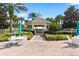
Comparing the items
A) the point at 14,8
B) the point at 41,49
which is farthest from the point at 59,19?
the point at 14,8

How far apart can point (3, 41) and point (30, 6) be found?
1079 mm

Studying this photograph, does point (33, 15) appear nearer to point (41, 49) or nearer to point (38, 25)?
point (38, 25)

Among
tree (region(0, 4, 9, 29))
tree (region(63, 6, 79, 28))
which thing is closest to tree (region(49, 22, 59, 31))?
tree (region(63, 6, 79, 28))

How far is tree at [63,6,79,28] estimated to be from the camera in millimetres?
4388

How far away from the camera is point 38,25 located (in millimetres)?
4793

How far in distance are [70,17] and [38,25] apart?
86cm

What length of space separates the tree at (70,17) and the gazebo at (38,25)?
45 cm

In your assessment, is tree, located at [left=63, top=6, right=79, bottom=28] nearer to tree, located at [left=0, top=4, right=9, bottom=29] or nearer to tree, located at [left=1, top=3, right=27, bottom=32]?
tree, located at [left=1, top=3, right=27, bottom=32]

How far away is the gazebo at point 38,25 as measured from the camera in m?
4.60

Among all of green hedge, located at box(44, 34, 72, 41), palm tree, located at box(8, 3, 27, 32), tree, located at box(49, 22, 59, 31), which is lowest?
green hedge, located at box(44, 34, 72, 41)

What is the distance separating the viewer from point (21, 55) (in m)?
4.32

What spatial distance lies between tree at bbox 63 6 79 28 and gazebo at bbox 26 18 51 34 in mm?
451

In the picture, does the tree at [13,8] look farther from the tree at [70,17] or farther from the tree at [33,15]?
the tree at [70,17]

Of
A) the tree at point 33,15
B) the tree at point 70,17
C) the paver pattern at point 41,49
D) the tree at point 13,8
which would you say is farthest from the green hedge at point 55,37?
the tree at point 13,8
